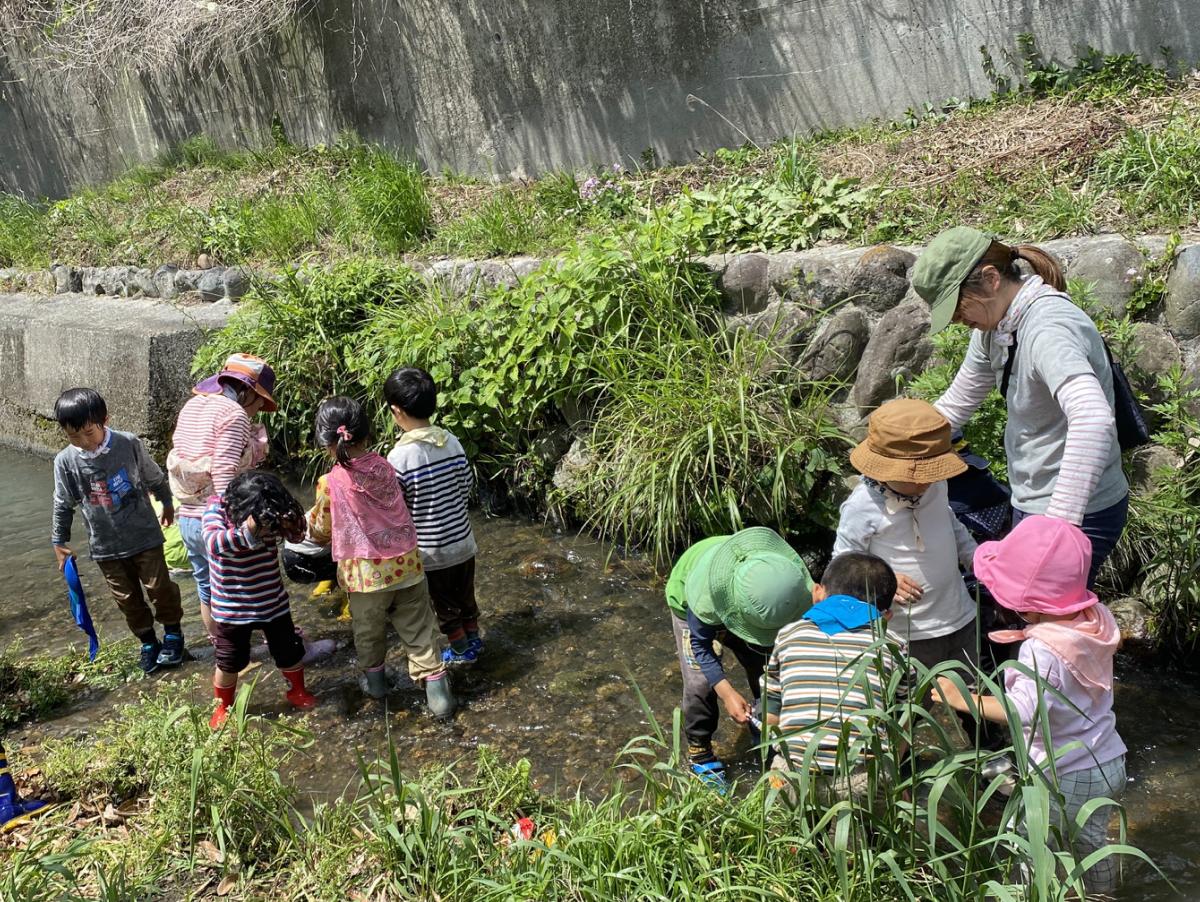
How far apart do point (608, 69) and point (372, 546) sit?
5013 mm

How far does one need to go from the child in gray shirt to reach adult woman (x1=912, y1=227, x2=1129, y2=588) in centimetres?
345

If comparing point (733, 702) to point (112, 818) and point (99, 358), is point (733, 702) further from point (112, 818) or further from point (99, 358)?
point (99, 358)

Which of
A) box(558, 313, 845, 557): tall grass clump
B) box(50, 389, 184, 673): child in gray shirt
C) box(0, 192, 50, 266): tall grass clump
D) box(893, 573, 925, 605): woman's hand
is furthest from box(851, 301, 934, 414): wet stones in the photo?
box(0, 192, 50, 266): tall grass clump

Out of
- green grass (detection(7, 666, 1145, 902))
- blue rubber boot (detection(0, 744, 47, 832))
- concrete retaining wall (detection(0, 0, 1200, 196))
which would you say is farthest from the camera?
concrete retaining wall (detection(0, 0, 1200, 196))

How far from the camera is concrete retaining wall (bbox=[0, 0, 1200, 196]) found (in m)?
6.40

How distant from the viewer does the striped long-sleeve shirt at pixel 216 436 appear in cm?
436

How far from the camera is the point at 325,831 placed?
120 inches

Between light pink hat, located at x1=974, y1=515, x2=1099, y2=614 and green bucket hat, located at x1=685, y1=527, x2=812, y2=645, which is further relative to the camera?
Result: green bucket hat, located at x1=685, y1=527, x2=812, y2=645

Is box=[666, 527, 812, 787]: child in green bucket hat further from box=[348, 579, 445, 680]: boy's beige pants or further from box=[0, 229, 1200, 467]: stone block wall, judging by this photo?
box=[0, 229, 1200, 467]: stone block wall

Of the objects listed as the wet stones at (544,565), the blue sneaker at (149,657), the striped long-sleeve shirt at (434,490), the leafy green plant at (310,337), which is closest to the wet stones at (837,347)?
the wet stones at (544,565)

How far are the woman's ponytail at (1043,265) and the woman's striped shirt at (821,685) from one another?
120 centimetres

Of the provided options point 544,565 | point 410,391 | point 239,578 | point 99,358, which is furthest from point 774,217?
point 99,358

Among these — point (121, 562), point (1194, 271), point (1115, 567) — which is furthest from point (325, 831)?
point (1194, 271)

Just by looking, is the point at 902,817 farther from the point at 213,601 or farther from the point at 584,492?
the point at 584,492
